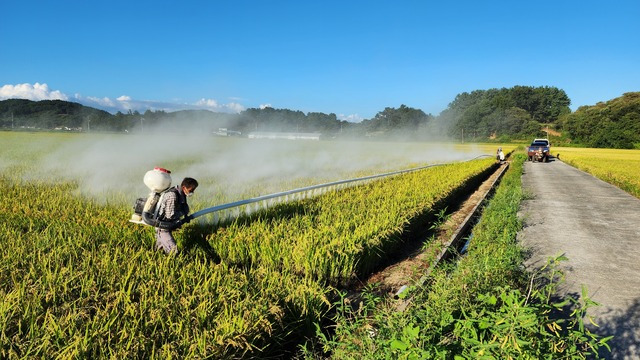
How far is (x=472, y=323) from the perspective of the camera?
288 cm

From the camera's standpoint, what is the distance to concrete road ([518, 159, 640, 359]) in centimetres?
428

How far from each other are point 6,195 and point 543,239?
1034 centimetres

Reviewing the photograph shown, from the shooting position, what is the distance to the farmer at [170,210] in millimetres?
4133

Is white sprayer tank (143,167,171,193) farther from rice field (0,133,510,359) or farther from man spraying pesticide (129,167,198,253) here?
rice field (0,133,510,359)

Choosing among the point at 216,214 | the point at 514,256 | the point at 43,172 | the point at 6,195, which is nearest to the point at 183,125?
the point at 43,172

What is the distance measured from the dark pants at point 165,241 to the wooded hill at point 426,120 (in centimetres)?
2137

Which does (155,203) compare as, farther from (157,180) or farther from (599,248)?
(599,248)

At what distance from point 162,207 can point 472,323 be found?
10.4ft

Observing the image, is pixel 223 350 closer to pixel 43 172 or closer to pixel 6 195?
pixel 6 195

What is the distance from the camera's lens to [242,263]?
449cm

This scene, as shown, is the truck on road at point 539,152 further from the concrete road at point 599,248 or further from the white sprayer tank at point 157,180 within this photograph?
the white sprayer tank at point 157,180

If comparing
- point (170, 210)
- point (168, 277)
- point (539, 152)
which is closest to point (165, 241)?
point (170, 210)

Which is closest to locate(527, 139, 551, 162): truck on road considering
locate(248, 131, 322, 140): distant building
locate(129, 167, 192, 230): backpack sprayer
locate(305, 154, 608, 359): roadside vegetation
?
locate(248, 131, 322, 140): distant building

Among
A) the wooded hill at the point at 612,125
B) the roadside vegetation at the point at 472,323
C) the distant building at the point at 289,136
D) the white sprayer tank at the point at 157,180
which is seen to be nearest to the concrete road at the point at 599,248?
the roadside vegetation at the point at 472,323
